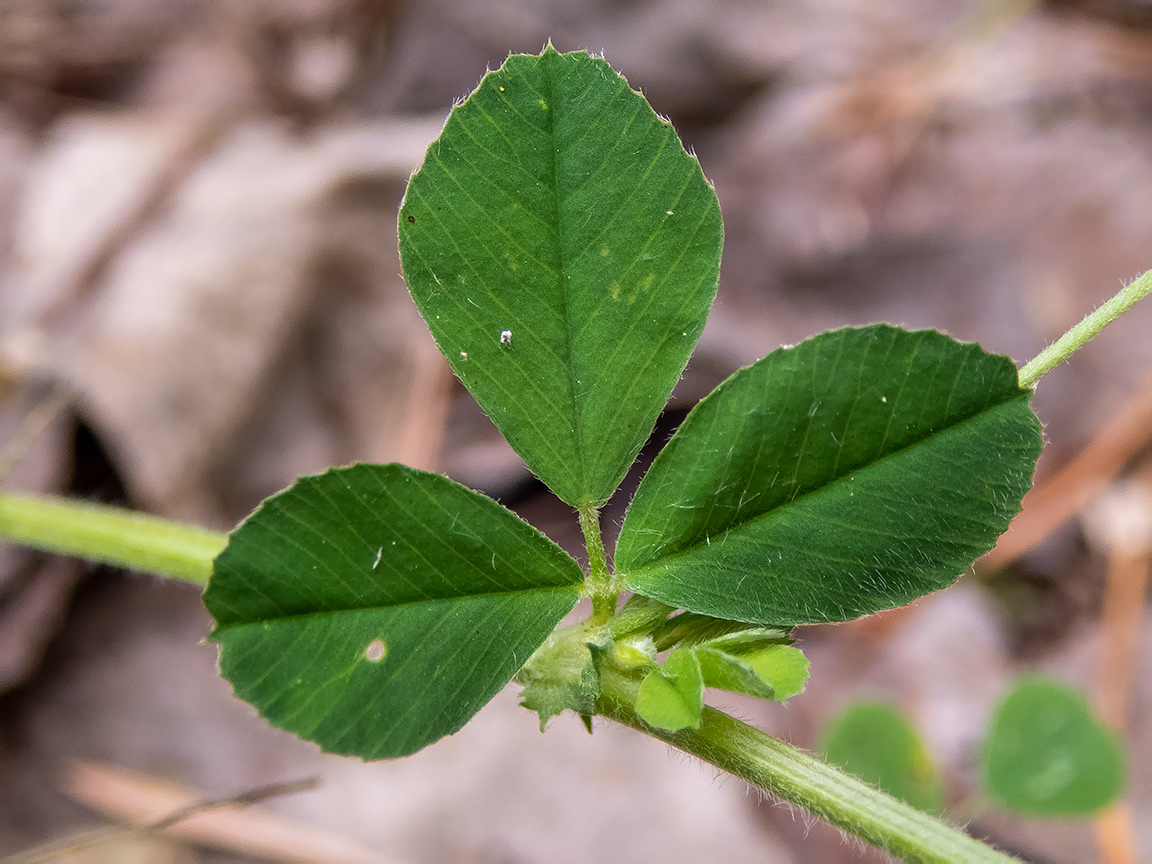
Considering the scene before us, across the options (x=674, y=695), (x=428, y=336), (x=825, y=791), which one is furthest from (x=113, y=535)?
(x=428, y=336)

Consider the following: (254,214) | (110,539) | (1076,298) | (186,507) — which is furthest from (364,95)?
(1076,298)

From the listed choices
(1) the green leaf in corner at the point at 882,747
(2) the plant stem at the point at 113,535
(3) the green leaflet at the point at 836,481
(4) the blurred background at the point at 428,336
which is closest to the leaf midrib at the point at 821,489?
(3) the green leaflet at the point at 836,481

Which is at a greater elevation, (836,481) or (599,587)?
(836,481)

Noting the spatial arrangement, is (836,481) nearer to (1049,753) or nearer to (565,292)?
(565,292)

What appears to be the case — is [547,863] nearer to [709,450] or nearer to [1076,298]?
A: [709,450]

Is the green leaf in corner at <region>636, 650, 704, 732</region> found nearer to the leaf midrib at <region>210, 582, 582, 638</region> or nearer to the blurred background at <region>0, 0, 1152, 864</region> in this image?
the leaf midrib at <region>210, 582, 582, 638</region>
